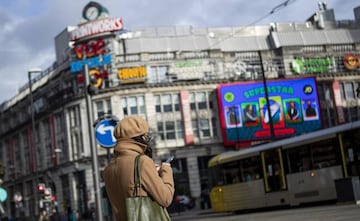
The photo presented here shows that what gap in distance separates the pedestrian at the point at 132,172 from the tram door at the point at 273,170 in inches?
845

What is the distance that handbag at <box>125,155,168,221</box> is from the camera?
3.43 metres

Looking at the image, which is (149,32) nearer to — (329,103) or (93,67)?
(93,67)

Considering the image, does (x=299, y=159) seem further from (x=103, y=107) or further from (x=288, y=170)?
(x=103, y=107)

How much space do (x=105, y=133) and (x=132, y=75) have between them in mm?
49384

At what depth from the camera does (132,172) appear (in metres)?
3.65

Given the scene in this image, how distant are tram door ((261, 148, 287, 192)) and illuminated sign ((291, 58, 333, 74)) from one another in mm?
39746

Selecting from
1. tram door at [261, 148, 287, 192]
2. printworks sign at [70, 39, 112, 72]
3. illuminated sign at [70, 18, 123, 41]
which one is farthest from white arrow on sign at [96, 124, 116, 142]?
illuminated sign at [70, 18, 123, 41]

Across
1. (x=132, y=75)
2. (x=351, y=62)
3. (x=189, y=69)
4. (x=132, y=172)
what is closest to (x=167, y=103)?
(x=189, y=69)

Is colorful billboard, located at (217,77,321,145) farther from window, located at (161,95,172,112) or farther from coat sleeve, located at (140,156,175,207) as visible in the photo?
coat sleeve, located at (140,156,175,207)

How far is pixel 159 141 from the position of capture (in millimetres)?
59812

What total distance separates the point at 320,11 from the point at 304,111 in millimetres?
Result: 16119

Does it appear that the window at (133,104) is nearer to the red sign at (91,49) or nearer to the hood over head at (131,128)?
the red sign at (91,49)

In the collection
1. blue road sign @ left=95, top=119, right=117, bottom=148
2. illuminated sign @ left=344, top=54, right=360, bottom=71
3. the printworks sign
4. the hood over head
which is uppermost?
the printworks sign

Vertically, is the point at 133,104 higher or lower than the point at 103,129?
higher
